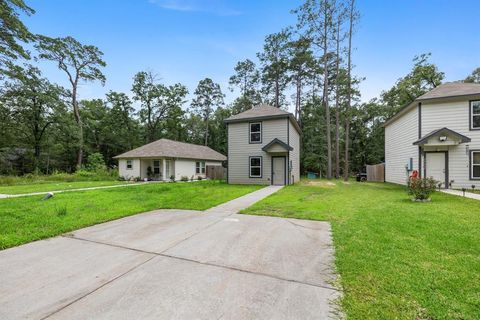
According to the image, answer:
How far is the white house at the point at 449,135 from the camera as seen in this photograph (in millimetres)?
10836

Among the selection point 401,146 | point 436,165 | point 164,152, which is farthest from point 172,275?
point 164,152

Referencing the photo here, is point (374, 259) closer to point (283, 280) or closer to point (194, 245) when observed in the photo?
point (283, 280)

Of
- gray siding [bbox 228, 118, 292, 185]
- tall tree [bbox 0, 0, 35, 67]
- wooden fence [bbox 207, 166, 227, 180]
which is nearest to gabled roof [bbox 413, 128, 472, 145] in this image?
gray siding [bbox 228, 118, 292, 185]

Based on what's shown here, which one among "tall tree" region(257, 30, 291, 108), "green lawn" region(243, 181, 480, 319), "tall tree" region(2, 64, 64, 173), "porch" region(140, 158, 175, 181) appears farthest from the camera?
"tall tree" region(257, 30, 291, 108)

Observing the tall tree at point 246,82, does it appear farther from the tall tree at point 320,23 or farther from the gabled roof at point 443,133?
the gabled roof at point 443,133

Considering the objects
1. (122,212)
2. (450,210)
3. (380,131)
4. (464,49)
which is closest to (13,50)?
(122,212)

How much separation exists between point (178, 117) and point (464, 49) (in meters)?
32.8

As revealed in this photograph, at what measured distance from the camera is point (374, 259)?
3227mm

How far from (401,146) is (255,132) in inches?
382

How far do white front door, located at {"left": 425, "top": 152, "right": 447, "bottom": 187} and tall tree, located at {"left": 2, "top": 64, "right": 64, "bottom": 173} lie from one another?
3409 centimetres

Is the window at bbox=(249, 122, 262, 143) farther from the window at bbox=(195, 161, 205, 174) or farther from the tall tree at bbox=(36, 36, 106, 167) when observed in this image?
the tall tree at bbox=(36, 36, 106, 167)

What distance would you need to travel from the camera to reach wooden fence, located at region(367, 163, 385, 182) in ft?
61.0

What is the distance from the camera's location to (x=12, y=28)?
13938 mm

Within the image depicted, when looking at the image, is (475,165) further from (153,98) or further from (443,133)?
(153,98)
